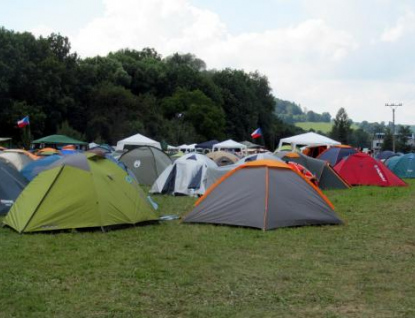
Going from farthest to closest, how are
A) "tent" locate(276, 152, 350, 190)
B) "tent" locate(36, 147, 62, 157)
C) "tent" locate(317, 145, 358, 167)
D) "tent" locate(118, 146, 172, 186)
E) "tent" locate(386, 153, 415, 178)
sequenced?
"tent" locate(386, 153, 415, 178) → "tent" locate(317, 145, 358, 167) → "tent" locate(36, 147, 62, 157) → "tent" locate(118, 146, 172, 186) → "tent" locate(276, 152, 350, 190)

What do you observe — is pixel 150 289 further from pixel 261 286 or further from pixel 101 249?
pixel 101 249

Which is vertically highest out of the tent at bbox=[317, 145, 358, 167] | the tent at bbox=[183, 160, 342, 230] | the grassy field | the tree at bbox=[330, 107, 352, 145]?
the tree at bbox=[330, 107, 352, 145]

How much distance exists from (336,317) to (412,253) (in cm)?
339

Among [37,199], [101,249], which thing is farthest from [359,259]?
[37,199]

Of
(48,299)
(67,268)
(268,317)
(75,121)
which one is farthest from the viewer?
(75,121)

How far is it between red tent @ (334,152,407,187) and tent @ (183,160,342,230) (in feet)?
33.3

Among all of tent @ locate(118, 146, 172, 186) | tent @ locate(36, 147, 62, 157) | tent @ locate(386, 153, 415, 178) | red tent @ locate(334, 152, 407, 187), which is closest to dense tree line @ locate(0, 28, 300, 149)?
tent @ locate(36, 147, 62, 157)

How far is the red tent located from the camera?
1972cm

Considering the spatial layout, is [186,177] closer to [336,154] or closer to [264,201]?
[264,201]

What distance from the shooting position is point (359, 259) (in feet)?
24.1

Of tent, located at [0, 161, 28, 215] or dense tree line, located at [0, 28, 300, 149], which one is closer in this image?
tent, located at [0, 161, 28, 215]

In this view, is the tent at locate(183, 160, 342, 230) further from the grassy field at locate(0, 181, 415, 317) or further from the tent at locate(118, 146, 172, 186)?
the tent at locate(118, 146, 172, 186)

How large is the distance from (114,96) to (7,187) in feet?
151

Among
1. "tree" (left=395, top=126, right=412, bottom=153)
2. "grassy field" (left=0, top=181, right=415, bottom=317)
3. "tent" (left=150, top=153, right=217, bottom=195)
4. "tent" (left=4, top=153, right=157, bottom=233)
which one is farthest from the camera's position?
"tree" (left=395, top=126, right=412, bottom=153)
